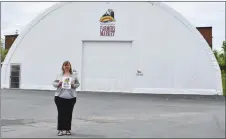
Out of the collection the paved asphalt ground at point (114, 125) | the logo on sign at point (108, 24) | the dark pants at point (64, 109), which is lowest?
the paved asphalt ground at point (114, 125)

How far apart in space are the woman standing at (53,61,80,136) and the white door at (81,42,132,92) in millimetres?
16345

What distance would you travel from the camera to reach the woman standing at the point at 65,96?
26.2 feet

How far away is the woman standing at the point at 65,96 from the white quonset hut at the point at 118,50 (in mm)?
16204

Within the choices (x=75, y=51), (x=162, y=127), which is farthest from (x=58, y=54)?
(x=162, y=127)

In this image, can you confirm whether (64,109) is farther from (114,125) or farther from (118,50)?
(118,50)

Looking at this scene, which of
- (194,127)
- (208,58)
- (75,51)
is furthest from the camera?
(75,51)

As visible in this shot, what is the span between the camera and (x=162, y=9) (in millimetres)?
24312

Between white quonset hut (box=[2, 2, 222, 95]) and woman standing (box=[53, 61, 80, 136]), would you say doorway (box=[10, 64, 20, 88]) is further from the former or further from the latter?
woman standing (box=[53, 61, 80, 136])

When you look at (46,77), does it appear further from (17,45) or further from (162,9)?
(162,9)

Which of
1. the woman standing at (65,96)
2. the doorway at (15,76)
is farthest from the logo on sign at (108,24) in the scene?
the woman standing at (65,96)

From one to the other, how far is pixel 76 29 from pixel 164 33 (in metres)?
6.10

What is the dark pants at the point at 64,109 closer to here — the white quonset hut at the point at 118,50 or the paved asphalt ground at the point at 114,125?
the paved asphalt ground at the point at 114,125

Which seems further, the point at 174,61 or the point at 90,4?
the point at 90,4

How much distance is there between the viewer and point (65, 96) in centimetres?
803
